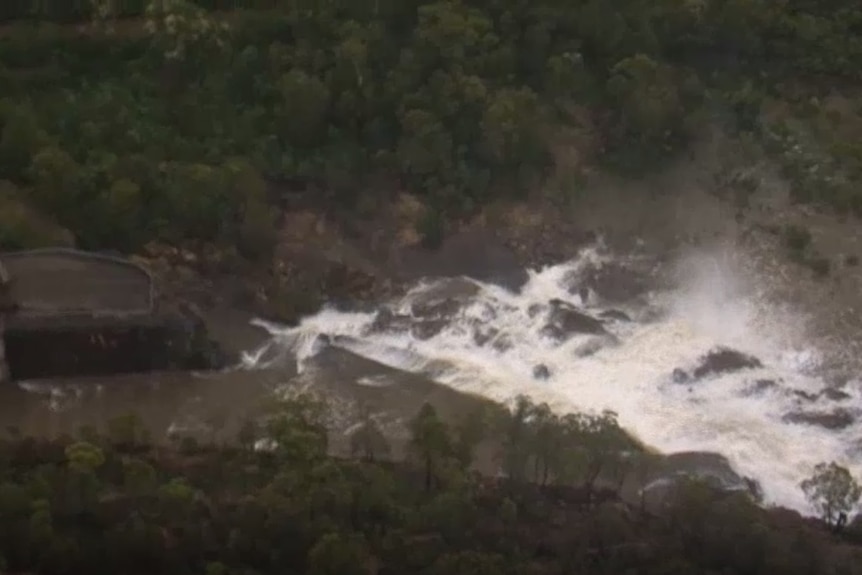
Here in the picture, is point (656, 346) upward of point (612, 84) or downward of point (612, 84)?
downward

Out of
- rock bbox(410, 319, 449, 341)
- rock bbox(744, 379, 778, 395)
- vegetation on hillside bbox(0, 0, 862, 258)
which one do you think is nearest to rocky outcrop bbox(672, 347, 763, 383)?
rock bbox(744, 379, 778, 395)

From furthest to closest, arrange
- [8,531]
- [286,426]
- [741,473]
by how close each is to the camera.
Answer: [741,473]
[286,426]
[8,531]

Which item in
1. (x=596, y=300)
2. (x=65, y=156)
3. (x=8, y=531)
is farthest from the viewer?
(x=596, y=300)

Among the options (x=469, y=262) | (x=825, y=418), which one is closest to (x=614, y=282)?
(x=469, y=262)

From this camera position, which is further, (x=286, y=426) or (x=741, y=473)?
(x=741, y=473)

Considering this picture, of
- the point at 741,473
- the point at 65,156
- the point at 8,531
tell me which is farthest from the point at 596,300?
the point at 8,531

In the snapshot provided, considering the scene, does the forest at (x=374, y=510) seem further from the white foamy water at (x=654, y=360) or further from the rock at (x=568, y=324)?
the rock at (x=568, y=324)

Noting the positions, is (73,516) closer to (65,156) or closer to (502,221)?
(65,156)
